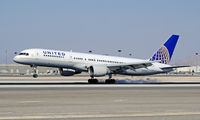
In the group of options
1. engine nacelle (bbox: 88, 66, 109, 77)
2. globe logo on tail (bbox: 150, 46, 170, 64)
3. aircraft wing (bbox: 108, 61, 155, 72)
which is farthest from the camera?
globe logo on tail (bbox: 150, 46, 170, 64)

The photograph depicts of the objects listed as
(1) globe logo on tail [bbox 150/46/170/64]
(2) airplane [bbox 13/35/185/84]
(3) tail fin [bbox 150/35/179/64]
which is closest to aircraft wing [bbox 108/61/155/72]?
(2) airplane [bbox 13/35/185/84]

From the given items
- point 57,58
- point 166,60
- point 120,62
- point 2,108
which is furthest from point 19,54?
point 2,108

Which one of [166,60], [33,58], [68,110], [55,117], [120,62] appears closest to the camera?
[55,117]

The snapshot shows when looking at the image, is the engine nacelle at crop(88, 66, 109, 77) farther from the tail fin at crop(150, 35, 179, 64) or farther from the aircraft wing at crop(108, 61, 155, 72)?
the tail fin at crop(150, 35, 179, 64)

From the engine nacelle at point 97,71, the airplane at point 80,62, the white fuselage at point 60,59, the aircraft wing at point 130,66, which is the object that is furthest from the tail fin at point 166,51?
the engine nacelle at point 97,71

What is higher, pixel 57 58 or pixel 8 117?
pixel 57 58

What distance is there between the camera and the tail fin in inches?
2268

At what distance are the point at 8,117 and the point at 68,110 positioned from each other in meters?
3.44

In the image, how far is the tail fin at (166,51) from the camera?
5760cm

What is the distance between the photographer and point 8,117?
14.7 meters

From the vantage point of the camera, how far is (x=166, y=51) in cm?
5816

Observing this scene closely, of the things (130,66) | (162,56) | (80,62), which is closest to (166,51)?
(162,56)

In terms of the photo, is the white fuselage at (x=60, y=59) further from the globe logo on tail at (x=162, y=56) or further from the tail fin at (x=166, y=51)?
the tail fin at (x=166, y=51)

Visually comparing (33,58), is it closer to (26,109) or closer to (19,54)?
(19,54)
